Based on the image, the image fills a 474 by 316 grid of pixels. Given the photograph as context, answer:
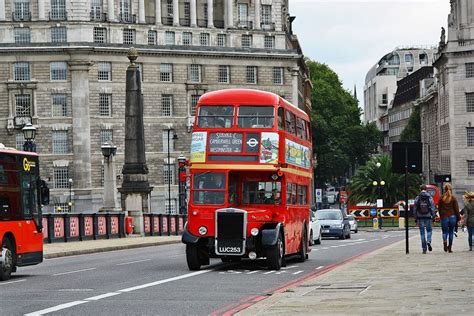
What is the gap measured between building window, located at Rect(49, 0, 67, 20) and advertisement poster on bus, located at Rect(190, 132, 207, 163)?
95.8 metres

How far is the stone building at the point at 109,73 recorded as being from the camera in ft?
394

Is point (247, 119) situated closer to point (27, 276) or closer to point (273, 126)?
point (273, 126)

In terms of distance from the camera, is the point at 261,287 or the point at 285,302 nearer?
the point at 285,302

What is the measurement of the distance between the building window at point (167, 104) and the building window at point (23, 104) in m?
12.4

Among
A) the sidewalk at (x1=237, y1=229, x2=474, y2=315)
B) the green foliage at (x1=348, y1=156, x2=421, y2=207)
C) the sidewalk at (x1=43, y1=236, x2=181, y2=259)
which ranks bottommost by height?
the sidewalk at (x1=43, y1=236, x2=181, y2=259)

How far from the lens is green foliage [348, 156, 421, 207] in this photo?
12350 centimetres

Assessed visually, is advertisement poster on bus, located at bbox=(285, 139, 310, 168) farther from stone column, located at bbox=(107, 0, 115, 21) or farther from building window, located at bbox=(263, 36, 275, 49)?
building window, located at bbox=(263, 36, 275, 49)

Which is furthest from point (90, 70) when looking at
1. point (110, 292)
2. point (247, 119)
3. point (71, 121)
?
point (110, 292)

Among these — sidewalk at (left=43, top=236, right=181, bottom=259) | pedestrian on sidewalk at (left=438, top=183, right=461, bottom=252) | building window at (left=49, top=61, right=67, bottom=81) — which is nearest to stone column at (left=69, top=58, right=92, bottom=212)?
building window at (left=49, top=61, right=67, bottom=81)

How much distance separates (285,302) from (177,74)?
106 m

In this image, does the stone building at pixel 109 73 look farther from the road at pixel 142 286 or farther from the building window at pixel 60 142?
the road at pixel 142 286

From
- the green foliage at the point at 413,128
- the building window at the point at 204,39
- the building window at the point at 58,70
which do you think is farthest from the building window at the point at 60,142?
the green foliage at the point at 413,128

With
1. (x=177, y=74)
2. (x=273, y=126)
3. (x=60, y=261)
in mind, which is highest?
(x=177, y=74)

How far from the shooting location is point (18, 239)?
30.0 meters
